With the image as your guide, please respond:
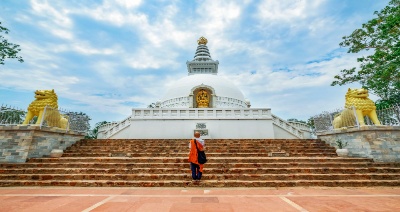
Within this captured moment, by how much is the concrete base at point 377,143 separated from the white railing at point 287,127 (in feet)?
23.2

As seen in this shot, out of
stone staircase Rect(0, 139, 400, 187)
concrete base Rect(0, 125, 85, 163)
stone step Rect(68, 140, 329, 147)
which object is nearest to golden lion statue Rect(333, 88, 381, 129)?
stone step Rect(68, 140, 329, 147)

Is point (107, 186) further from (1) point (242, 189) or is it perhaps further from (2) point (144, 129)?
(2) point (144, 129)

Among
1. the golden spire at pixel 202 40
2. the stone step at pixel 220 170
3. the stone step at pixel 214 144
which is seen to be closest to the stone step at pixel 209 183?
the stone step at pixel 220 170

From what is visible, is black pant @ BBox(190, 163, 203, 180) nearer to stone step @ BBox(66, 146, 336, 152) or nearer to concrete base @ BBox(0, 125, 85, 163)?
stone step @ BBox(66, 146, 336, 152)

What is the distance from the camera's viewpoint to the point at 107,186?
5.92 m

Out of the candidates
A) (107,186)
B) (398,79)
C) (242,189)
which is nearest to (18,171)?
(107,186)

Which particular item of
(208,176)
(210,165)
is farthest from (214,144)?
(208,176)

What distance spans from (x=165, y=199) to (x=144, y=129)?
10811mm

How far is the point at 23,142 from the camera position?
774 cm

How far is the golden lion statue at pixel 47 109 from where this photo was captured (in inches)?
346

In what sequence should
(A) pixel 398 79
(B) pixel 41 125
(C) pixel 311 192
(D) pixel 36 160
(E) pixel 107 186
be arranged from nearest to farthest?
(C) pixel 311 192
(E) pixel 107 186
(D) pixel 36 160
(B) pixel 41 125
(A) pixel 398 79

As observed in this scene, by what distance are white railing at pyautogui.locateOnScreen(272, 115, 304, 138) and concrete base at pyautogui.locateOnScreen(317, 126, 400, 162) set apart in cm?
708

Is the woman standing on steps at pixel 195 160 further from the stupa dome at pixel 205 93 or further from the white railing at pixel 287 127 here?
the stupa dome at pixel 205 93

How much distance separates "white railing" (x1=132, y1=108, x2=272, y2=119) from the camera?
15.0m
